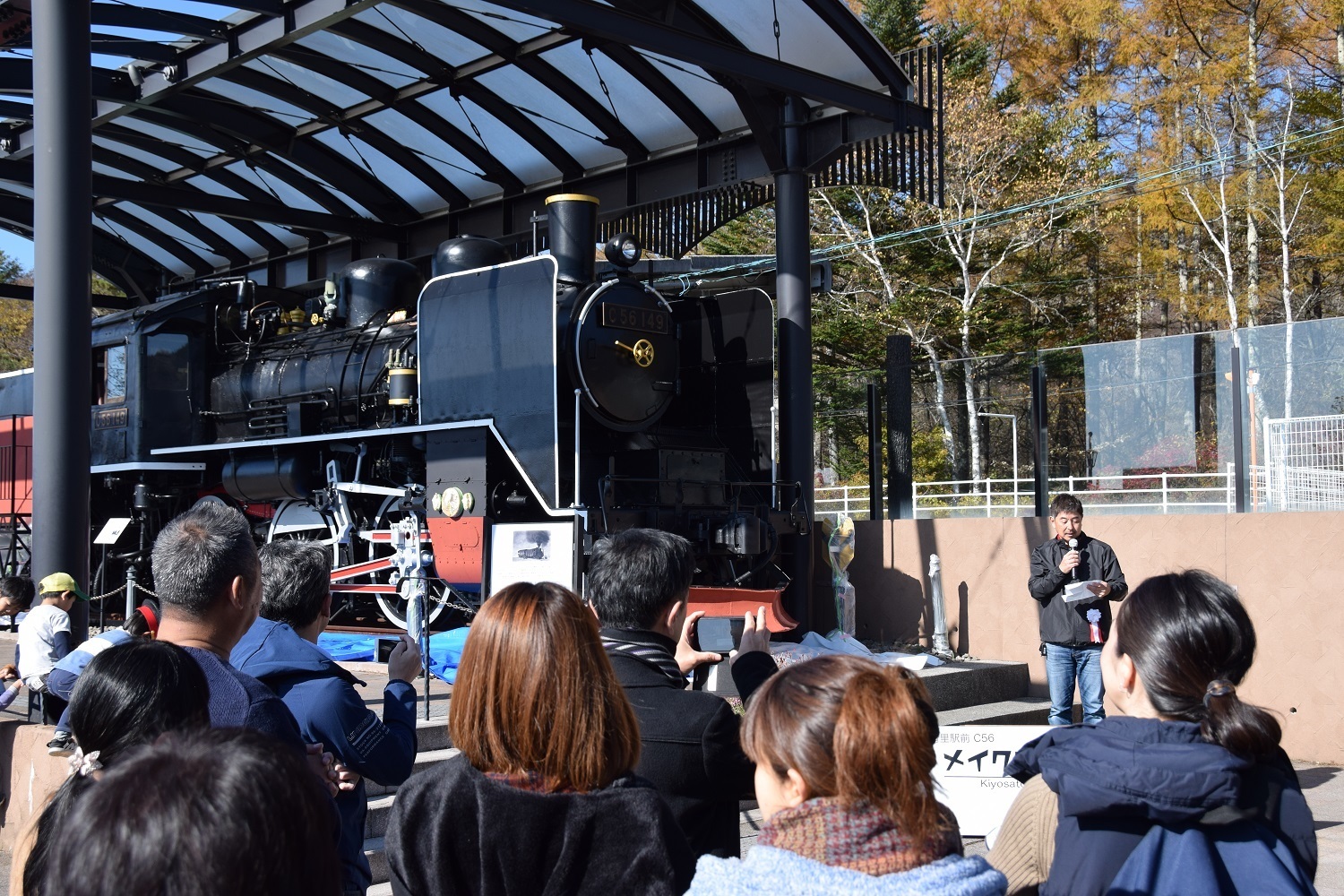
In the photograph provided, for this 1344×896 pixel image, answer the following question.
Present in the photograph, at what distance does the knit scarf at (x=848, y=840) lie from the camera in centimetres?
167

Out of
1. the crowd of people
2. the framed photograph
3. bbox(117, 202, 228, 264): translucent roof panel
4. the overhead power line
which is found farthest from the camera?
the overhead power line

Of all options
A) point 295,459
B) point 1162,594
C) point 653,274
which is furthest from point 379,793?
point 653,274

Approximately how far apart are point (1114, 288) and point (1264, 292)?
2732 mm

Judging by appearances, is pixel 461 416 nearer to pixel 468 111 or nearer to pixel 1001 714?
pixel 468 111

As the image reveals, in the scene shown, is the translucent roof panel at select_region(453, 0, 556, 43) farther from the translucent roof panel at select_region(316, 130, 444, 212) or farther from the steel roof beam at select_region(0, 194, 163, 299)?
the steel roof beam at select_region(0, 194, 163, 299)

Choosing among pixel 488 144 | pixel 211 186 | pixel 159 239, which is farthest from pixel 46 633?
pixel 159 239

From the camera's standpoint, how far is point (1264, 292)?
23547 millimetres

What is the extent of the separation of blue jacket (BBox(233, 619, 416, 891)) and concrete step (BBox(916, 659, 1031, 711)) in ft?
18.2

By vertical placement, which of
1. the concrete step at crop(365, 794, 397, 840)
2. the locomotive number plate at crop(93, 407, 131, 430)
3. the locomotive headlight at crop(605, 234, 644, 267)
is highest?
the locomotive headlight at crop(605, 234, 644, 267)

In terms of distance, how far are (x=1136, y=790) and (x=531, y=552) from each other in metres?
6.81

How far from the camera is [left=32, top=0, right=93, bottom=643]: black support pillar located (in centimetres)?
564

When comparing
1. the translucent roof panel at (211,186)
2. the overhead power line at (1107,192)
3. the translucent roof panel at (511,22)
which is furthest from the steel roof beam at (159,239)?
the overhead power line at (1107,192)

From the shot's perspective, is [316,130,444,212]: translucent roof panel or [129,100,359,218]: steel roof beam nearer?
[129,100,359,218]: steel roof beam

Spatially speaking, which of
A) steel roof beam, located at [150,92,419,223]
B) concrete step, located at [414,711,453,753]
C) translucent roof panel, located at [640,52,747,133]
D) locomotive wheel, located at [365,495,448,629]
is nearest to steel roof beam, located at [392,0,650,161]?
translucent roof panel, located at [640,52,747,133]
